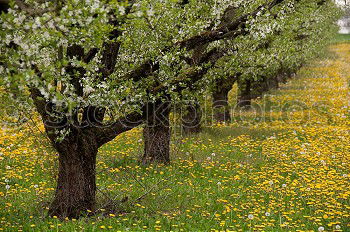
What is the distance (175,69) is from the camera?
10.7 m

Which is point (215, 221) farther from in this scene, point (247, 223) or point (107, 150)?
point (107, 150)

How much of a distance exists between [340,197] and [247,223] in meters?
2.80

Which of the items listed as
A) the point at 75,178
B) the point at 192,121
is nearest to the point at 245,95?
the point at 192,121

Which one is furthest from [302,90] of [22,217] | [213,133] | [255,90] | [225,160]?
[22,217]

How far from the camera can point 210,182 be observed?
1271 cm

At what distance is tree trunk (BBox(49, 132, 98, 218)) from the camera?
9.36m

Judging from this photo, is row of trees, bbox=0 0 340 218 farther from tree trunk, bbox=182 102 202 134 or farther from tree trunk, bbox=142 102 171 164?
tree trunk, bbox=182 102 202 134

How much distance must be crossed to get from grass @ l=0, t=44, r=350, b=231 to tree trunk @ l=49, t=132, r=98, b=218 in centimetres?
39

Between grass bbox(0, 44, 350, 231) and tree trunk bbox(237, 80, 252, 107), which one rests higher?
tree trunk bbox(237, 80, 252, 107)

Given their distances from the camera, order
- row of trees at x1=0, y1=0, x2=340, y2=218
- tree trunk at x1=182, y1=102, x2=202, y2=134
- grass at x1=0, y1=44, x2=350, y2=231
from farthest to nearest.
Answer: tree trunk at x1=182, y1=102, x2=202, y2=134 < grass at x1=0, y1=44, x2=350, y2=231 < row of trees at x1=0, y1=0, x2=340, y2=218

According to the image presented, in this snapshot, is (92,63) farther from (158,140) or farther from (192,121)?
(192,121)

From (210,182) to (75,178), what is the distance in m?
Result: 4.56

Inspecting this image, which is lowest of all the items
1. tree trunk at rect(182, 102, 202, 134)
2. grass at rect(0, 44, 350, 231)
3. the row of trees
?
grass at rect(0, 44, 350, 231)

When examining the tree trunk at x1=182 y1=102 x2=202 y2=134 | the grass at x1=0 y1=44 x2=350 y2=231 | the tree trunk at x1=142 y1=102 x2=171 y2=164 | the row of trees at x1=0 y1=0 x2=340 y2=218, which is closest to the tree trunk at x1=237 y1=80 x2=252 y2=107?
the grass at x1=0 y1=44 x2=350 y2=231
